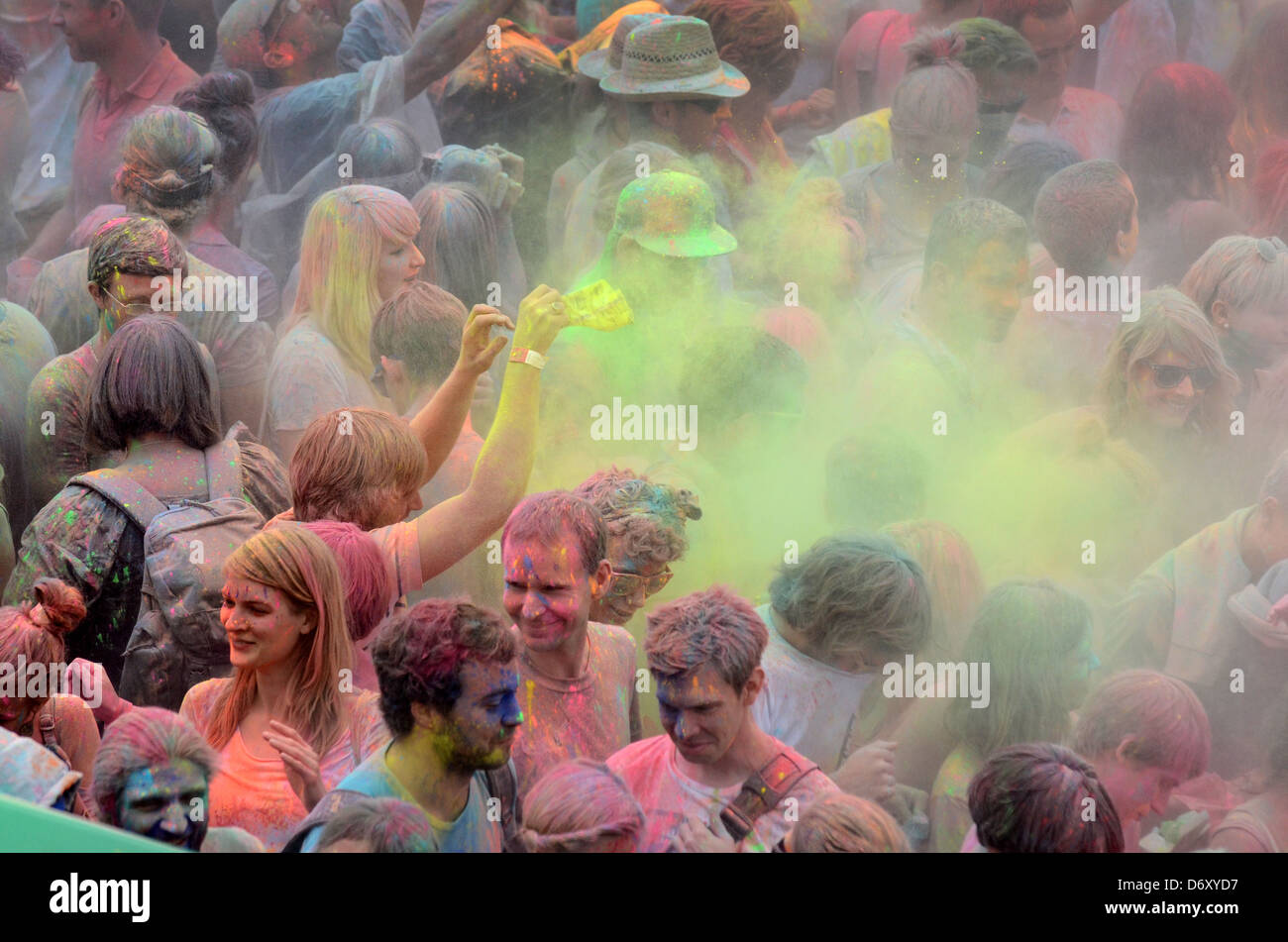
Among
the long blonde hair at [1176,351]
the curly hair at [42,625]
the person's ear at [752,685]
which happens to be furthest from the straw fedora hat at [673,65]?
the curly hair at [42,625]

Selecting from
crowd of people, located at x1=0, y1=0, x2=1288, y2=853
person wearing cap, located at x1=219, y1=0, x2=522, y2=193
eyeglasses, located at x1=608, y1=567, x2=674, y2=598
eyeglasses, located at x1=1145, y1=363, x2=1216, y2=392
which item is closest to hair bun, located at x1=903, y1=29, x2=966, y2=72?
crowd of people, located at x1=0, y1=0, x2=1288, y2=853

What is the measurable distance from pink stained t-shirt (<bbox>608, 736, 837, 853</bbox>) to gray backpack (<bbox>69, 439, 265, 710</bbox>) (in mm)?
1436

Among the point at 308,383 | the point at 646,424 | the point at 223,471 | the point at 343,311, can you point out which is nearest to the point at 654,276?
the point at 646,424

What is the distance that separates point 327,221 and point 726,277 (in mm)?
1488

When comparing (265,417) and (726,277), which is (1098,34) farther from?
(265,417)

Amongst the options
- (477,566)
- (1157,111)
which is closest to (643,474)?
(477,566)

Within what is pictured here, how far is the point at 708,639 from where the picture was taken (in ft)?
20.9

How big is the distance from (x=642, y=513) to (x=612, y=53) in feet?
7.19

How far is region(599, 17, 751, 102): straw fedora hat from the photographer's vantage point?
815cm

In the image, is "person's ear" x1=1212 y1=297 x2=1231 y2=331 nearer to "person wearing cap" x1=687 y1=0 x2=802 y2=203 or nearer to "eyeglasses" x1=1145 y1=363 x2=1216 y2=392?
"eyeglasses" x1=1145 y1=363 x2=1216 y2=392

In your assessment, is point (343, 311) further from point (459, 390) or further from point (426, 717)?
point (426, 717)

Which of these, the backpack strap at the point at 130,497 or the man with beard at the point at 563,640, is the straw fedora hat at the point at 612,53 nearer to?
the man with beard at the point at 563,640

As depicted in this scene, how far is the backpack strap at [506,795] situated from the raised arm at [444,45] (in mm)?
3104

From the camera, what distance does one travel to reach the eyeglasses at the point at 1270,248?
7980 mm
